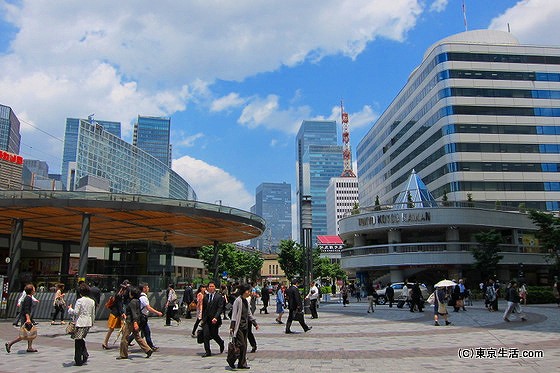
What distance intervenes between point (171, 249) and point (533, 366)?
27655mm

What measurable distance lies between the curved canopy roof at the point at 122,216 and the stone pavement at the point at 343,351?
17.9 feet

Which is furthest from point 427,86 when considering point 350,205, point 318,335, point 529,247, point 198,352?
point 350,205

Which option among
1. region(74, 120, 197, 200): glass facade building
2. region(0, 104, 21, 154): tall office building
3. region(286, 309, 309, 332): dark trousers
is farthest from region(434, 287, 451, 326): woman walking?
region(0, 104, 21, 154): tall office building

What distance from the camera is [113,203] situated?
20609 millimetres

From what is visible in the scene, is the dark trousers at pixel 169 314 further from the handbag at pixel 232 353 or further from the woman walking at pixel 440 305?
the woman walking at pixel 440 305

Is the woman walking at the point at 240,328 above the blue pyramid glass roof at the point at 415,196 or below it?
below

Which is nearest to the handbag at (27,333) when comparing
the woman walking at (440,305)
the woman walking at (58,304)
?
the woman walking at (58,304)

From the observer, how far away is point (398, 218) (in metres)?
46.0

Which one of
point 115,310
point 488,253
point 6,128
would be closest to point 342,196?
point 6,128

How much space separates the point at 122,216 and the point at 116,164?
152 meters

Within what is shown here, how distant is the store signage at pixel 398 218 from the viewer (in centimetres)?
4528

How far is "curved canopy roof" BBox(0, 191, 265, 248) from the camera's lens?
20.2 m

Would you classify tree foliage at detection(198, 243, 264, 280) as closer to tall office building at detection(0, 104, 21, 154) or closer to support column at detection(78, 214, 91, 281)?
support column at detection(78, 214, 91, 281)

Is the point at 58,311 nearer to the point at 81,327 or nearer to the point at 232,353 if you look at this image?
the point at 81,327
